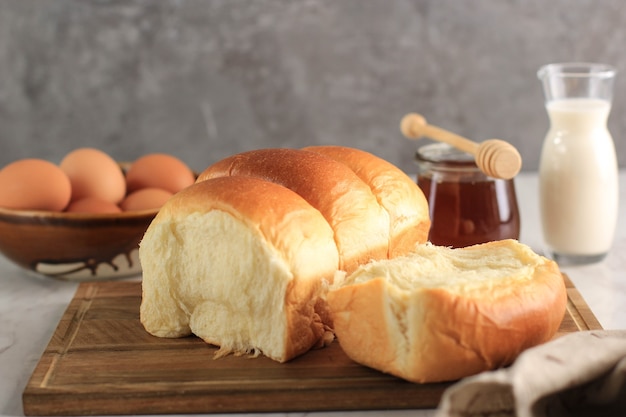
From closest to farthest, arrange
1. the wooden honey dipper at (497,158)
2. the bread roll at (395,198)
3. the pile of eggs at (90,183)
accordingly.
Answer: the bread roll at (395,198) → the wooden honey dipper at (497,158) → the pile of eggs at (90,183)

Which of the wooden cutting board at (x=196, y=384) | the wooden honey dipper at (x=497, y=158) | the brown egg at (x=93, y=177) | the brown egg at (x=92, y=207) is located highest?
the wooden honey dipper at (x=497, y=158)

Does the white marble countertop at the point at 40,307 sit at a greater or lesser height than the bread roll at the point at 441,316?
lesser

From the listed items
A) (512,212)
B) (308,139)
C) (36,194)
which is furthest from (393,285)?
(308,139)

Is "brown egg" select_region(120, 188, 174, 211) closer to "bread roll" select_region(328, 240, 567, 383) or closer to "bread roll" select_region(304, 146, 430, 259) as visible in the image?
"bread roll" select_region(304, 146, 430, 259)

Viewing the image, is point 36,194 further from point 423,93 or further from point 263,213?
point 423,93

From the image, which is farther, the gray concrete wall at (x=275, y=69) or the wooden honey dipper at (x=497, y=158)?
the gray concrete wall at (x=275, y=69)

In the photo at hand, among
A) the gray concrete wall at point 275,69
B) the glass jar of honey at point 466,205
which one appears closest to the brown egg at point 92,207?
the glass jar of honey at point 466,205

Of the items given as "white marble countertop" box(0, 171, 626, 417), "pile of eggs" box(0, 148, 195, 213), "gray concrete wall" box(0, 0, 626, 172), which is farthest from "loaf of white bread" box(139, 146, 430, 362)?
"gray concrete wall" box(0, 0, 626, 172)

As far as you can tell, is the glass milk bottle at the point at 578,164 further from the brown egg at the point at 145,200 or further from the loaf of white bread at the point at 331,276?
the brown egg at the point at 145,200
